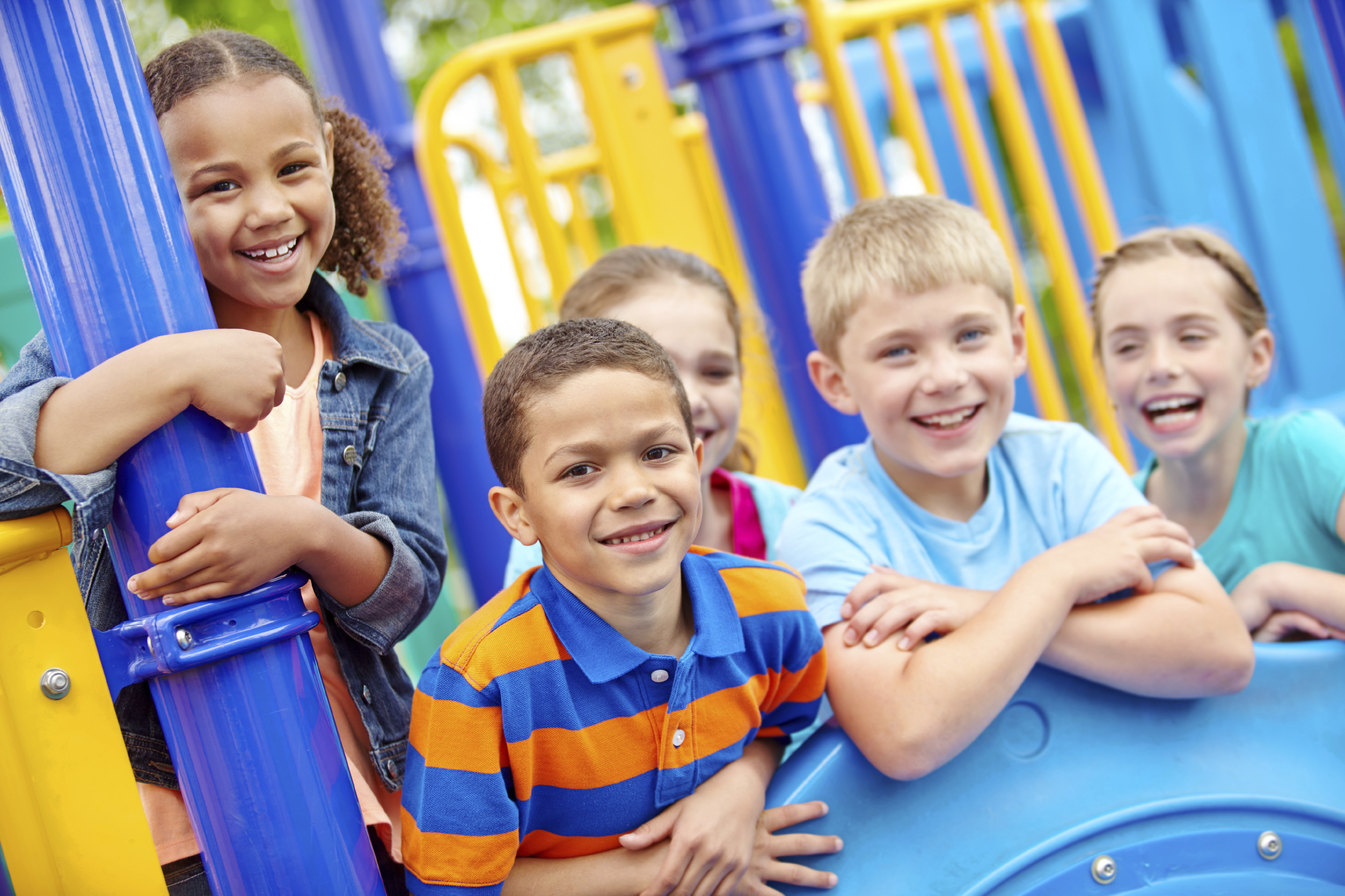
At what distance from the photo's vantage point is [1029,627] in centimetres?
138

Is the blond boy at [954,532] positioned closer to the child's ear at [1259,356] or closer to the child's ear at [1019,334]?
the child's ear at [1019,334]

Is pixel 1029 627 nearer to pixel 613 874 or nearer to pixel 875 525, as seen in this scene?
pixel 875 525

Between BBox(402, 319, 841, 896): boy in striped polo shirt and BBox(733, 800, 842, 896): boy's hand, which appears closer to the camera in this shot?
BBox(402, 319, 841, 896): boy in striped polo shirt

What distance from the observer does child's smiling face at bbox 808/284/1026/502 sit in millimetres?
1618

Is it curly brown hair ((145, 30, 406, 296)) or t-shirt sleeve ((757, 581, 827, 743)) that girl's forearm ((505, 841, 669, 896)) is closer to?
t-shirt sleeve ((757, 581, 827, 743))

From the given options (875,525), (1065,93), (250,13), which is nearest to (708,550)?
(875,525)

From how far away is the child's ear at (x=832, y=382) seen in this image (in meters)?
1.75

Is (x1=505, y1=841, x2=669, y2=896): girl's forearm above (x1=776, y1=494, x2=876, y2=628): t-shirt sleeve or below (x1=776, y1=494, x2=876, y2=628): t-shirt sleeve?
below

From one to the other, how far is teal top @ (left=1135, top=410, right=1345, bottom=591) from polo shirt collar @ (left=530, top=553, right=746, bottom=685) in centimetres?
102

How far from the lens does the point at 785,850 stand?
4.47 feet

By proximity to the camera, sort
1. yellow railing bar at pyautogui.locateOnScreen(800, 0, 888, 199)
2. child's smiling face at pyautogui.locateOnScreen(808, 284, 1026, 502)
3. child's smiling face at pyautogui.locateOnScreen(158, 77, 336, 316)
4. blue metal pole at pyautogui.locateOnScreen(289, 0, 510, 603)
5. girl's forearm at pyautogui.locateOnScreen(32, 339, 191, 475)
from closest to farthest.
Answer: girl's forearm at pyautogui.locateOnScreen(32, 339, 191, 475) < child's smiling face at pyautogui.locateOnScreen(158, 77, 336, 316) < child's smiling face at pyautogui.locateOnScreen(808, 284, 1026, 502) < yellow railing bar at pyautogui.locateOnScreen(800, 0, 888, 199) < blue metal pole at pyautogui.locateOnScreen(289, 0, 510, 603)

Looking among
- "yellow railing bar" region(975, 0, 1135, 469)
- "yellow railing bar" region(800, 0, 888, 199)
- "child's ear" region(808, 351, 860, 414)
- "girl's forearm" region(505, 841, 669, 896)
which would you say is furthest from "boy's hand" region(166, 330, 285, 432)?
"yellow railing bar" region(975, 0, 1135, 469)

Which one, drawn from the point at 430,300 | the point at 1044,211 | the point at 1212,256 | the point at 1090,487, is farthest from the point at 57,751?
the point at 1044,211

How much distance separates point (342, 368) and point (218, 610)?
1.61 ft
